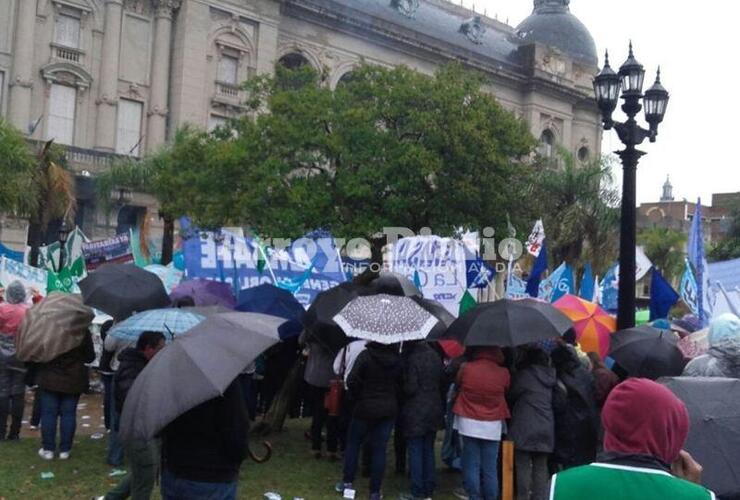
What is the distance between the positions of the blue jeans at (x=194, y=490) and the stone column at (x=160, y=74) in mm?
31641

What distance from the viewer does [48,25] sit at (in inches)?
1291

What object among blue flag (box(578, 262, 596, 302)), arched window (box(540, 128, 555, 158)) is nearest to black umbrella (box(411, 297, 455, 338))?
blue flag (box(578, 262, 596, 302))

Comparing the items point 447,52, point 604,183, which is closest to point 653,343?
point 604,183

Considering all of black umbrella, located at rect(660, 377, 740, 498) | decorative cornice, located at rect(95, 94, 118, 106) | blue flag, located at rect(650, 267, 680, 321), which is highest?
decorative cornice, located at rect(95, 94, 118, 106)

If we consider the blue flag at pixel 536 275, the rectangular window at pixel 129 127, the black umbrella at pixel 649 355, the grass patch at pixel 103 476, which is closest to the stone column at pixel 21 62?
the rectangular window at pixel 129 127

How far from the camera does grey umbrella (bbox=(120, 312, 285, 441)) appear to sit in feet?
15.2

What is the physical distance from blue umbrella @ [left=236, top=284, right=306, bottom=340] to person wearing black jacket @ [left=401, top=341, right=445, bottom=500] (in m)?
2.54

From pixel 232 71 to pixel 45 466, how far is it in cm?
3088

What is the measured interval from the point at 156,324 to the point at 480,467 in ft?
10.2

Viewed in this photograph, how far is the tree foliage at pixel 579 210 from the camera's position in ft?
92.0

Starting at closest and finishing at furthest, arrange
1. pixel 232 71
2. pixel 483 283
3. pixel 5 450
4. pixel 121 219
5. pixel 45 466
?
pixel 45 466 < pixel 5 450 < pixel 483 283 < pixel 121 219 < pixel 232 71

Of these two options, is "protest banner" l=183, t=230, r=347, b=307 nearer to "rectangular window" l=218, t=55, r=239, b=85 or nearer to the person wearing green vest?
the person wearing green vest

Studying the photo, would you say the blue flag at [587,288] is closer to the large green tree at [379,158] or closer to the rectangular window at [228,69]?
the large green tree at [379,158]

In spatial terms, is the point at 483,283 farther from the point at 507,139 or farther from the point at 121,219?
the point at 121,219
